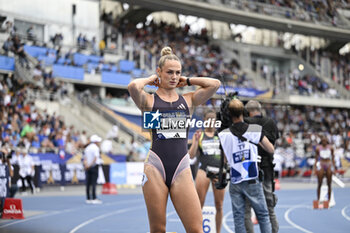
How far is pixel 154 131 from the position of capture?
5.34 meters

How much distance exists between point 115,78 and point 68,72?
10.8ft

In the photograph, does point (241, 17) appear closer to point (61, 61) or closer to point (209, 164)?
point (61, 61)

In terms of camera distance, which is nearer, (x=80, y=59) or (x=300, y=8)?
(x=80, y=59)

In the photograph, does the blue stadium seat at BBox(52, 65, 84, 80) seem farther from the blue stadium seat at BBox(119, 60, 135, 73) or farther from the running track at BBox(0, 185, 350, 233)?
the running track at BBox(0, 185, 350, 233)

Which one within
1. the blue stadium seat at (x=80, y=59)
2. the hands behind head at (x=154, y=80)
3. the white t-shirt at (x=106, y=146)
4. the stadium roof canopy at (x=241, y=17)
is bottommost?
the white t-shirt at (x=106, y=146)

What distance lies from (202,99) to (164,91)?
0.42 meters

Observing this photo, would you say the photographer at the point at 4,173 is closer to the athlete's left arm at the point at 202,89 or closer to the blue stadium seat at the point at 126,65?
the athlete's left arm at the point at 202,89

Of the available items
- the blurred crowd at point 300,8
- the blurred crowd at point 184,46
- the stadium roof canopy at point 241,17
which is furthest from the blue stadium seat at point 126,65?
the blurred crowd at point 300,8

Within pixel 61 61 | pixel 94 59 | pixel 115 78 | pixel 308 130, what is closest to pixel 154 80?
pixel 61 61

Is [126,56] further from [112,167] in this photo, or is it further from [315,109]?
[315,109]

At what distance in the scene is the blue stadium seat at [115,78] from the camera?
3331 cm

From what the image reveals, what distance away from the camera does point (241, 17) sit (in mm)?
42344

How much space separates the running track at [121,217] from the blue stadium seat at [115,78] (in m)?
15.2

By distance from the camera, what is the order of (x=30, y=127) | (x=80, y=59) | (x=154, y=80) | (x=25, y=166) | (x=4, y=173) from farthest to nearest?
(x=80, y=59) < (x=30, y=127) < (x=25, y=166) < (x=4, y=173) < (x=154, y=80)
